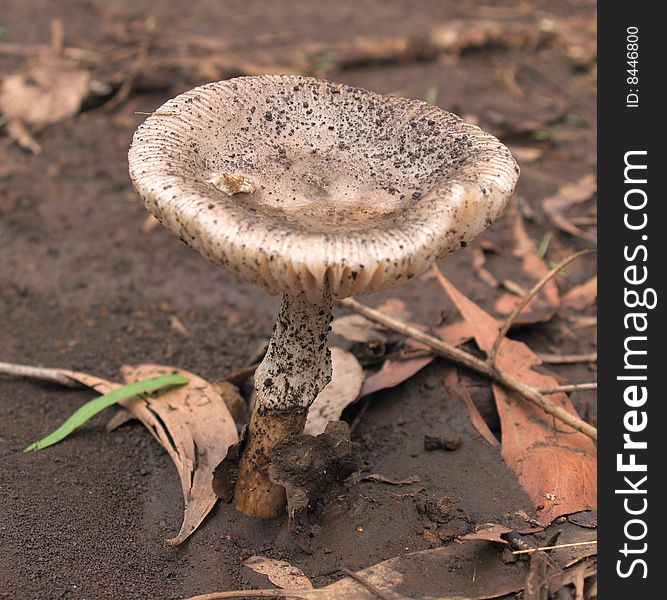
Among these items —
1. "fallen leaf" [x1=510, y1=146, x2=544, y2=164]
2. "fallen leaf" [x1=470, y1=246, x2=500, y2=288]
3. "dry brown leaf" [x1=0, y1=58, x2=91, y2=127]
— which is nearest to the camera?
"fallen leaf" [x1=470, y1=246, x2=500, y2=288]

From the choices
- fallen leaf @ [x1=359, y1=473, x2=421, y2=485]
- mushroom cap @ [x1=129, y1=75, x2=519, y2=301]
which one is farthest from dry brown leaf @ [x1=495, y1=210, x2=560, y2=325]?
mushroom cap @ [x1=129, y1=75, x2=519, y2=301]

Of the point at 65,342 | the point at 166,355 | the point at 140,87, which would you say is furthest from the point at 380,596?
the point at 140,87

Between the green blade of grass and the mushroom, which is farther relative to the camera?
the green blade of grass

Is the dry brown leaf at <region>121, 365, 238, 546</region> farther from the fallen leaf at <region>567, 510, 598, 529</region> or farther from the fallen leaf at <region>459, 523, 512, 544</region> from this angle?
the fallen leaf at <region>567, 510, 598, 529</region>

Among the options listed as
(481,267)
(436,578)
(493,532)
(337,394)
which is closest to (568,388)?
(493,532)

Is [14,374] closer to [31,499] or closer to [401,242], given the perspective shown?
[31,499]

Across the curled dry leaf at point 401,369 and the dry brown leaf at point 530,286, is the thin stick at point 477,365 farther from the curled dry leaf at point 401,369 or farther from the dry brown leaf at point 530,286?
the dry brown leaf at point 530,286
